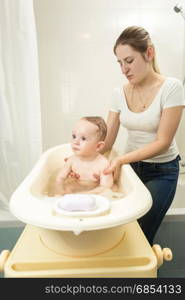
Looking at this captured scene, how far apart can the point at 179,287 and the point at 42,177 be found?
55 cm

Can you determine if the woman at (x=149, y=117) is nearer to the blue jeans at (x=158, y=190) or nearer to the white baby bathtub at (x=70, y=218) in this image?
the blue jeans at (x=158, y=190)

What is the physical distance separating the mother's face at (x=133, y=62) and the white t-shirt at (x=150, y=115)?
10 cm

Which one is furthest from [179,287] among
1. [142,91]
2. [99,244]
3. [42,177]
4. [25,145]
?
[25,145]

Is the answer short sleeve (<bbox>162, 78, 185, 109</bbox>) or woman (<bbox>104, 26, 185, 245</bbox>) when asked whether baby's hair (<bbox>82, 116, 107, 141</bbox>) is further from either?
short sleeve (<bbox>162, 78, 185, 109</bbox>)

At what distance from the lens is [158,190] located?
1122 millimetres

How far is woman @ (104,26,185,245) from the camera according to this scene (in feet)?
3.55

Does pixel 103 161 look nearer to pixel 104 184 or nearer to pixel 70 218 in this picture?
pixel 104 184

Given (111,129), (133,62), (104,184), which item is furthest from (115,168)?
(133,62)

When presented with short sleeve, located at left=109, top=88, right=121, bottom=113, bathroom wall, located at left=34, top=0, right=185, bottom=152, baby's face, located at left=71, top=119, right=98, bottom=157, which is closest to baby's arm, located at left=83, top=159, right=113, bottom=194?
baby's face, located at left=71, top=119, right=98, bottom=157

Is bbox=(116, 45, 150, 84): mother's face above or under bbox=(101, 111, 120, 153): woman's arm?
above

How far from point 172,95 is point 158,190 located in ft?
1.18

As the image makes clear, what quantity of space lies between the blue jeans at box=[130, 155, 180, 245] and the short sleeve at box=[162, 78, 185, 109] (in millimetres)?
238

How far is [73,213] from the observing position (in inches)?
26.7

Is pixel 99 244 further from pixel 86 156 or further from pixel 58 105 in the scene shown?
pixel 58 105
